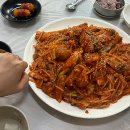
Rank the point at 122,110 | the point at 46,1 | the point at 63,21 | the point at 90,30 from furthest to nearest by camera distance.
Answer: the point at 46,1 → the point at 63,21 → the point at 90,30 → the point at 122,110

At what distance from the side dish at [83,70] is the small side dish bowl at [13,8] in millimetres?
345

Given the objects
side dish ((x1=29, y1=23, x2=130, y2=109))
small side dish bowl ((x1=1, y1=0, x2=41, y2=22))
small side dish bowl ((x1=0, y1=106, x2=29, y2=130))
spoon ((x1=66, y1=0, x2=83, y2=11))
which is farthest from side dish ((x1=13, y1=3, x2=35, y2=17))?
small side dish bowl ((x1=0, y1=106, x2=29, y2=130))

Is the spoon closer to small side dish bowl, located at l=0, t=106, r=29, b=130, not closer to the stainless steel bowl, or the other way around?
the stainless steel bowl

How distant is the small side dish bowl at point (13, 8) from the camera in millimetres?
1680

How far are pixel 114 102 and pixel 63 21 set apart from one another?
0.61 m

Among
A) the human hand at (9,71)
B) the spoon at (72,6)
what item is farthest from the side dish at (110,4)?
the human hand at (9,71)

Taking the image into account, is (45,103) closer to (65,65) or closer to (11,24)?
(65,65)

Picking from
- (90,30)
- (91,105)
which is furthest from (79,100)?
(90,30)

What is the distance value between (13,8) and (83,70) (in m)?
0.75

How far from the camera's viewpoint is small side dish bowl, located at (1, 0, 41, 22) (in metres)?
1.68

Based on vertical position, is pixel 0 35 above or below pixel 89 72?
below

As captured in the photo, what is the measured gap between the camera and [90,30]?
1.45 metres

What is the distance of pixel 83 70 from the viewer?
1.28m

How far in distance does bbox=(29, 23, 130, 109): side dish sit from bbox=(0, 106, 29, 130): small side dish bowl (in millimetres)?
208
